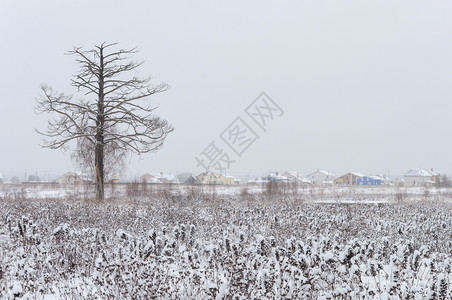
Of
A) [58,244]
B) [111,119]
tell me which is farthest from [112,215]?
[111,119]

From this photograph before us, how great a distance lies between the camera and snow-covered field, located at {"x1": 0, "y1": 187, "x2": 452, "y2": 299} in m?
4.35

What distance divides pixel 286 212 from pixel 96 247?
20.9ft

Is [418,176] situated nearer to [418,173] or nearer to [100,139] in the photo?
[418,173]

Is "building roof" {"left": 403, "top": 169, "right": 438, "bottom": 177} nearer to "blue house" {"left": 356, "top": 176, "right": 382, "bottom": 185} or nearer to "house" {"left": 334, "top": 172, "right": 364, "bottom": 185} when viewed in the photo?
"blue house" {"left": 356, "top": 176, "right": 382, "bottom": 185}

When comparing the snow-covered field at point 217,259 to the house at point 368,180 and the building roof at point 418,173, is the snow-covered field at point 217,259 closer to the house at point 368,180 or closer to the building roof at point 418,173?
the house at point 368,180

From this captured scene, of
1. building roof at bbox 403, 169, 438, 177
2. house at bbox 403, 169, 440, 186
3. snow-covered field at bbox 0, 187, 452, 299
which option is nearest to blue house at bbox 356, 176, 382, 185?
house at bbox 403, 169, 440, 186

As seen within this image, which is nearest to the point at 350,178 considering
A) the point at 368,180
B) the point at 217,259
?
the point at 368,180

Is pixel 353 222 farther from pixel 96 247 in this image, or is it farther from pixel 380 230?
pixel 96 247

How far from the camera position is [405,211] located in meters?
12.6

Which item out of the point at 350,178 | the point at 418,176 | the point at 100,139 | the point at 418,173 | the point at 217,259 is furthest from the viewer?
the point at 350,178

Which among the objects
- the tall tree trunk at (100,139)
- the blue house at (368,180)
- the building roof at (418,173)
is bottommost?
the blue house at (368,180)

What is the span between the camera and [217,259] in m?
5.75

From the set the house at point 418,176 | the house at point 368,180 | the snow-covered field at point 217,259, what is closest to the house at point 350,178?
the house at point 368,180

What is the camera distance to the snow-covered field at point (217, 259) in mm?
4352
